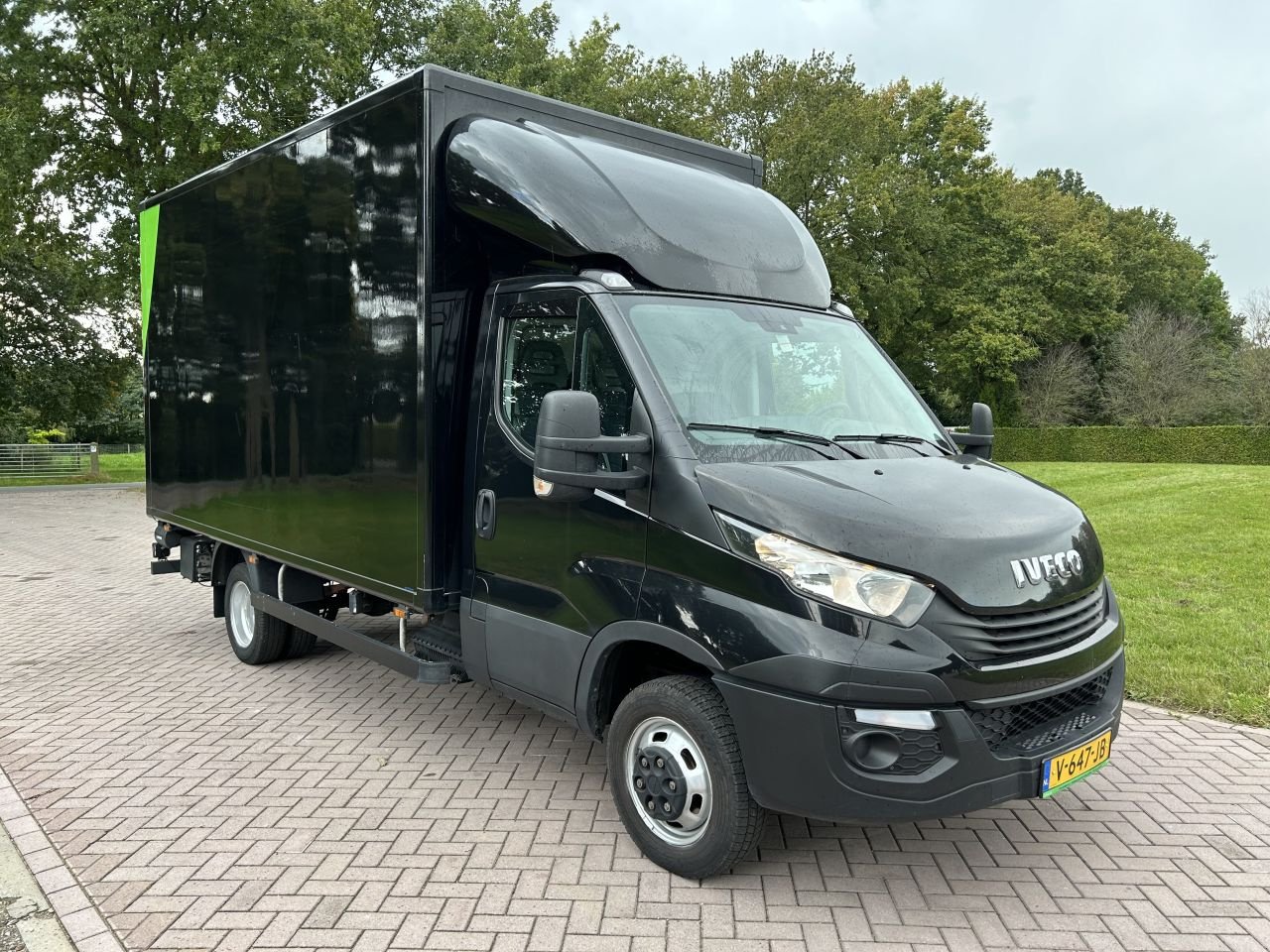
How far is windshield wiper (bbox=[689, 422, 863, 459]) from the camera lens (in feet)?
12.0

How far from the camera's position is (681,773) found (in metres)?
3.52

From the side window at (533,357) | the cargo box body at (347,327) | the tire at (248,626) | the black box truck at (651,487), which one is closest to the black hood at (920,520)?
the black box truck at (651,487)

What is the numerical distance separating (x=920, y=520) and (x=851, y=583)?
1.19ft

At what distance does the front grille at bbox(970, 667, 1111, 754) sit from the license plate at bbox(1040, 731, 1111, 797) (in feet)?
0.21

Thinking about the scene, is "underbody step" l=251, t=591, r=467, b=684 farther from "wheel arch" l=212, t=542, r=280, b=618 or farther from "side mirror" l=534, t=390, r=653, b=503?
"side mirror" l=534, t=390, r=653, b=503

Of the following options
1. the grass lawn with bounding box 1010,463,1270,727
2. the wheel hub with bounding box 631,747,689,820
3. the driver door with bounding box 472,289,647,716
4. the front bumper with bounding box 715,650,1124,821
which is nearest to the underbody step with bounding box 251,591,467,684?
the driver door with bounding box 472,289,647,716

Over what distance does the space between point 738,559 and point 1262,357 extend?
128 ft

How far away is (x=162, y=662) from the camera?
23.1 feet

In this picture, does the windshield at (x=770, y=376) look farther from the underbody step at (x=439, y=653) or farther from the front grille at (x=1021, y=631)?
the underbody step at (x=439, y=653)

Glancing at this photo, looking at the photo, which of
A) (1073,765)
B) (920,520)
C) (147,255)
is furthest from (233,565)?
(1073,765)

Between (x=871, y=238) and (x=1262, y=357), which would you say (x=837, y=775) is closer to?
(x=871, y=238)

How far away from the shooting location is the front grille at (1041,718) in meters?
3.17

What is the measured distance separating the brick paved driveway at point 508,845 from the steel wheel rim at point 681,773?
0.19 metres

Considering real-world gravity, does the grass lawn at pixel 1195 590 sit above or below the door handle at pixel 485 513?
below
